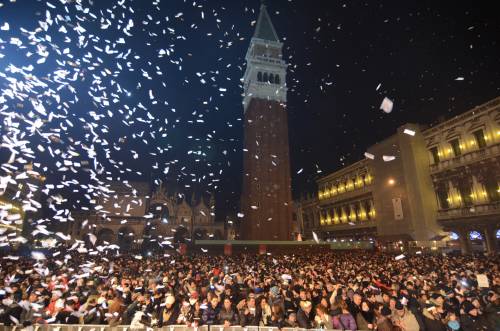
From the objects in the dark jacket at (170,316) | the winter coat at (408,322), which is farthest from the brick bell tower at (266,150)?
the winter coat at (408,322)

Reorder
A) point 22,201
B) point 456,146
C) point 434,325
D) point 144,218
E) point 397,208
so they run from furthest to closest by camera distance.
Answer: point 144,218, point 22,201, point 397,208, point 456,146, point 434,325

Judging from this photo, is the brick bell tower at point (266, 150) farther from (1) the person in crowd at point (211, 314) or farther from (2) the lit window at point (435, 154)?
(1) the person in crowd at point (211, 314)

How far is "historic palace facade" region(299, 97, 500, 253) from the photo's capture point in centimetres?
2503

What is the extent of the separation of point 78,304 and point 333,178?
46.3 metres

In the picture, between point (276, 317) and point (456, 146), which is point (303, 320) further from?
point (456, 146)

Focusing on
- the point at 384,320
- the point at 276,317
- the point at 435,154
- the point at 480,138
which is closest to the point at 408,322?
the point at 384,320

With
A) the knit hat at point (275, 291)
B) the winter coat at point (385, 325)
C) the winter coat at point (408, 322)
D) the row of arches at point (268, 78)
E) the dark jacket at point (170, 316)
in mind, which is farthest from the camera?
the row of arches at point (268, 78)

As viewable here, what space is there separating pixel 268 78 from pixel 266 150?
495 inches

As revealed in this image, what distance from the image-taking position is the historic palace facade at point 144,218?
180 ft

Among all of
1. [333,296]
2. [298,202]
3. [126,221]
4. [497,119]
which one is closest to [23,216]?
[126,221]

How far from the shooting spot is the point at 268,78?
152 ft

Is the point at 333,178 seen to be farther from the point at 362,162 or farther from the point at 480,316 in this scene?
the point at 480,316

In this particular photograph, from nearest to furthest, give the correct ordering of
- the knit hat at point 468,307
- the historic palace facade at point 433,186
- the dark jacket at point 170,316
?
the knit hat at point 468,307, the dark jacket at point 170,316, the historic palace facade at point 433,186

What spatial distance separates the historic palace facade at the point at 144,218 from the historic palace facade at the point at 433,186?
3111 cm
